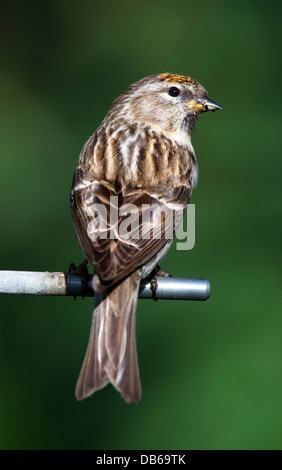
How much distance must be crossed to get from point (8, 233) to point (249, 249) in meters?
1.30

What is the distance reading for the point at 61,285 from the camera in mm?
2791

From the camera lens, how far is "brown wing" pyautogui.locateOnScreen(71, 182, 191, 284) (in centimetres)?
280

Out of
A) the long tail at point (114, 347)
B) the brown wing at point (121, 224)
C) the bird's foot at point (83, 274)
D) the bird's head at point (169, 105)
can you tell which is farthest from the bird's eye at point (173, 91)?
the long tail at point (114, 347)

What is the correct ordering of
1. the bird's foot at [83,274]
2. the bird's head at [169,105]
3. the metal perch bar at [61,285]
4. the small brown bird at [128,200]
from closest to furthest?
the metal perch bar at [61,285], the small brown bird at [128,200], the bird's foot at [83,274], the bird's head at [169,105]

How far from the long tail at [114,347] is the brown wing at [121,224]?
0.47ft

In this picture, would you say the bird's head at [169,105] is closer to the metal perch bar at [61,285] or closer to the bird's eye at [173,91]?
the bird's eye at [173,91]

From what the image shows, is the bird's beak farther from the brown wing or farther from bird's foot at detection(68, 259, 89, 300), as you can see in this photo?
bird's foot at detection(68, 259, 89, 300)

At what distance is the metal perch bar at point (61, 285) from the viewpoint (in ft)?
8.70

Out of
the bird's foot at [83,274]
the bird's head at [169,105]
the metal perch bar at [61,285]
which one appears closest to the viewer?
the metal perch bar at [61,285]

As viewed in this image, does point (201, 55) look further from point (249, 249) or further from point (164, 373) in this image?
point (164, 373)

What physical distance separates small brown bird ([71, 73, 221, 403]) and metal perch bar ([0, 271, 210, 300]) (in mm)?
113

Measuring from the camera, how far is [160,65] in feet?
18.3

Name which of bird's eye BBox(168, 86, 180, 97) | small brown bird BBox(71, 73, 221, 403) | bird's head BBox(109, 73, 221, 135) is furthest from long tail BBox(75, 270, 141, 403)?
bird's eye BBox(168, 86, 180, 97)

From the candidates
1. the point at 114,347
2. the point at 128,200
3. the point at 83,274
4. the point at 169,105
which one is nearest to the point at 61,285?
the point at 114,347
